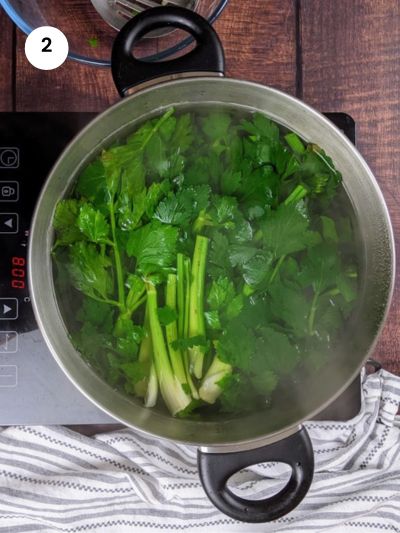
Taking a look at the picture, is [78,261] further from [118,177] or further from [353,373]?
[353,373]

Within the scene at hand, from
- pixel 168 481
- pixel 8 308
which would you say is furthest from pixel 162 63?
pixel 168 481

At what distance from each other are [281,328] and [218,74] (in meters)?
0.29

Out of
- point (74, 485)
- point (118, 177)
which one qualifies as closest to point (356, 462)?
point (74, 485)

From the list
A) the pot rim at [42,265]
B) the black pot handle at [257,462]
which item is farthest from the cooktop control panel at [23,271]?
the black pot handle at [257,462]

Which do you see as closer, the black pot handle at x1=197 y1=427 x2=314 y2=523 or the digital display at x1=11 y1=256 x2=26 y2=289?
the black pot handle at x1=197 y1=427 x2=314 y2=523

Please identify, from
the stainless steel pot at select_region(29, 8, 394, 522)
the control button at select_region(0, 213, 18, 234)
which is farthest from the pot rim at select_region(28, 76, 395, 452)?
the control button at select_region(0, 213, 18, 234)

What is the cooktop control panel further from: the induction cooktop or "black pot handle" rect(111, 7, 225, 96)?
"black pot handle" rect(111, 7, 225, 96)

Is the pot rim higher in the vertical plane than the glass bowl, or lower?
lower

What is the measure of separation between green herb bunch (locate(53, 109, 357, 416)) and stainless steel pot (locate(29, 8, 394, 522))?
16mm

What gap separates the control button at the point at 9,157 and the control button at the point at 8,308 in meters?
0.16

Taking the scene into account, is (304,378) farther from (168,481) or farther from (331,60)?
(331,60)

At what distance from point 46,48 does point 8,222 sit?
0.22m

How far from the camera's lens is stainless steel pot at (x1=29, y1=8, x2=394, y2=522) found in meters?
0.68

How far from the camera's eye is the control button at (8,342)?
813 millimetres
